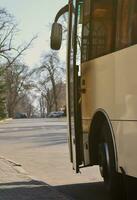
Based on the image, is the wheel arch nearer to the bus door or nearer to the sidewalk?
the bus door

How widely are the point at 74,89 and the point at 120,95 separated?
221 cm

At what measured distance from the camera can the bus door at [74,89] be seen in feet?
33.3

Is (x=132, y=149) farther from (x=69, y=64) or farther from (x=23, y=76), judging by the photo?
(x=23, y=76)

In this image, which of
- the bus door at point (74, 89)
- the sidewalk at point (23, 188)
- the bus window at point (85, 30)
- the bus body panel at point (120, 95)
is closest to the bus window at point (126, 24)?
the bus body panel at point (120, 95)

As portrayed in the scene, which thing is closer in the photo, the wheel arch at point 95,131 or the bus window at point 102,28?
the bus window at point 102,28

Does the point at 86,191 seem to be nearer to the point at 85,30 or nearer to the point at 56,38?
the point at 56,38

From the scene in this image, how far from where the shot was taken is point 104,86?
346 inches

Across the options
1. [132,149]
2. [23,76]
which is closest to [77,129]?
[132,149]

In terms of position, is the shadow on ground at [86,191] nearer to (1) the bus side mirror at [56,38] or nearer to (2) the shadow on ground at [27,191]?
(2) the shadow on ground at [27,191]

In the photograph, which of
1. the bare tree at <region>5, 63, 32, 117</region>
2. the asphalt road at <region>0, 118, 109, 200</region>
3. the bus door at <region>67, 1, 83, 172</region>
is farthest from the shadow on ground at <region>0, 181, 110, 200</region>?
the bare tree at <region>5, 63, 32, 117</region>

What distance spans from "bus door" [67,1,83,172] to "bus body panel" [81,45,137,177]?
65 centimetres

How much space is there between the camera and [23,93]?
145 metres

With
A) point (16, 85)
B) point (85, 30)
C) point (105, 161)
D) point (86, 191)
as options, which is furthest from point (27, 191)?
point (16, 85)

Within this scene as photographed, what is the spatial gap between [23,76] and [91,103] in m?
123
